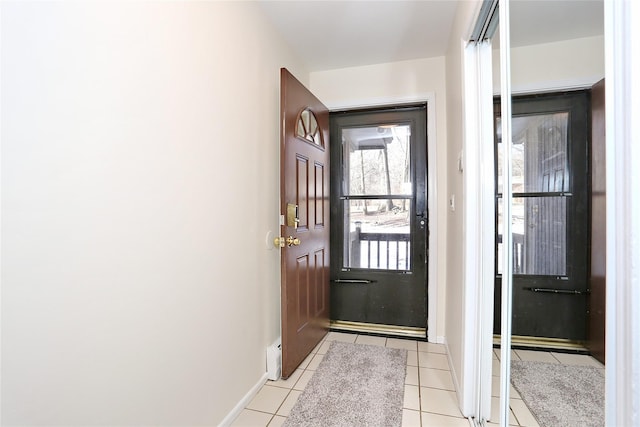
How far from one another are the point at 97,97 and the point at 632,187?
1324 millimetres

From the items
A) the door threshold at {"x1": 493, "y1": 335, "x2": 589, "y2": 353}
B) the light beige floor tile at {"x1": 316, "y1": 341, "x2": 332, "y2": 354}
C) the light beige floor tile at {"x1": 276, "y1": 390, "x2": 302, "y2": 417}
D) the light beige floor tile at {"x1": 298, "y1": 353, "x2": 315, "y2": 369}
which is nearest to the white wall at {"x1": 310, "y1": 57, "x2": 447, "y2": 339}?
the light beige floor tile at {"x1": 316, "y1": 341, "x2": 332, "y2": 354}

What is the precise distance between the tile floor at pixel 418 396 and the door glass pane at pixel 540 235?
Answer: 318mm

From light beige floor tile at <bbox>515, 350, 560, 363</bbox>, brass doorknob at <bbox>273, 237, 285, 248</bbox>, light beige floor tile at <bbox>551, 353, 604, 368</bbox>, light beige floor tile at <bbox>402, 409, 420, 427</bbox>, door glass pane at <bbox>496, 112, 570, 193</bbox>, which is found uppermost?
door glass pane at <bbox>496, 112, 570, 193</bbox>

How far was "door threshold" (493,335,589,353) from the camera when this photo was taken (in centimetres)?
76

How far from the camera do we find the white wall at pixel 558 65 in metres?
0.64

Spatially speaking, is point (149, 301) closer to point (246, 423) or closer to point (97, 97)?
point (97, 97)

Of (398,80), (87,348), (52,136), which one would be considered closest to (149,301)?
(87,348)

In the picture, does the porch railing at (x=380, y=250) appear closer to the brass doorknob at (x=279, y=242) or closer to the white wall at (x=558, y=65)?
the brass doorknob at (x=279, y=242)

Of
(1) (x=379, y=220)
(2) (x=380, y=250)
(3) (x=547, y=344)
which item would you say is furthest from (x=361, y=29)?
(3) (x=547, y=344)

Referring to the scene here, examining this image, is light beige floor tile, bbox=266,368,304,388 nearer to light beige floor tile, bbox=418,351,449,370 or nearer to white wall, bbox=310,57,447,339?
light beige floor tile, bbox=418,351,449,370

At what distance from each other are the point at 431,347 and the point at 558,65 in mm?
2299

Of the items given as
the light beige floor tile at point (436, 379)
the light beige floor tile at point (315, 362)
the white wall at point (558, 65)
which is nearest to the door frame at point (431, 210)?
the light beige floor tile at point (436, 379)

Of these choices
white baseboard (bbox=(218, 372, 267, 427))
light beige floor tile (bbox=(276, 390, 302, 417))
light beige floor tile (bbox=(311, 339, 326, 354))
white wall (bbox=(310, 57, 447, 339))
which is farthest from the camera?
white wall (bbox=(310, 57, 447, 339))

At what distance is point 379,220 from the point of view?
110 inches
